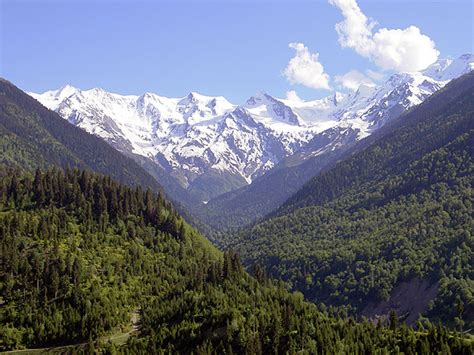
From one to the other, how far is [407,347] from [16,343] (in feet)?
361

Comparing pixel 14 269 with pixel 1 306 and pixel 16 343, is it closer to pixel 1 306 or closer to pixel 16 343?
pixel 1 306

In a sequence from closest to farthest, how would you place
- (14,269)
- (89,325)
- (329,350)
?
1. (329,350)
2. (89,325)
3. (14,269)

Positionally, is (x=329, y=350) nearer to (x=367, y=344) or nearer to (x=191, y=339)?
(x=367, y=344)

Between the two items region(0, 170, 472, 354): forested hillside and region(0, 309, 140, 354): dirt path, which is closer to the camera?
region(0, 170, 472, 354): forested hillside

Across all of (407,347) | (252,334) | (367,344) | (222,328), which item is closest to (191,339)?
(222,328)

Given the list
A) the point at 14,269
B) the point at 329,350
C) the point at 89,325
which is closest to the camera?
the point at 329,350

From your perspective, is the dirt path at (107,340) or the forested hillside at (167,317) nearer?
the forested hillside at (167,317)

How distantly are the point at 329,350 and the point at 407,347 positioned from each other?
2102 centimetres

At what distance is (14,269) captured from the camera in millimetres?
183625

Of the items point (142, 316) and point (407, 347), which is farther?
point (142, 316)

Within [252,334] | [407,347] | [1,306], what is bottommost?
[407,347]

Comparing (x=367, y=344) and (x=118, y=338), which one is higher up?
(x=118, y=338)

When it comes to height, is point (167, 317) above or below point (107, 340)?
below

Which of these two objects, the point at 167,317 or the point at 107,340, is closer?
the point at 107,340
